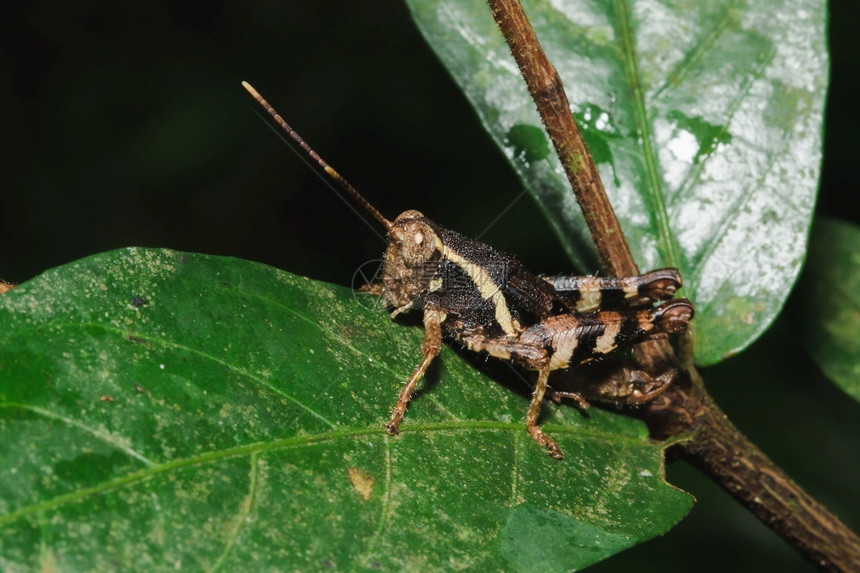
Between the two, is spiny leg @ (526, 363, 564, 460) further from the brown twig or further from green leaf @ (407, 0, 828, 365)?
green leaf @ (407, 0, 828, 365)

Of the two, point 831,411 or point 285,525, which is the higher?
point 831,411

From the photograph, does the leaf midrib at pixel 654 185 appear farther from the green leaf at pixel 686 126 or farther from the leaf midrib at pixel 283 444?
the leaf midrib at pixel 283 444

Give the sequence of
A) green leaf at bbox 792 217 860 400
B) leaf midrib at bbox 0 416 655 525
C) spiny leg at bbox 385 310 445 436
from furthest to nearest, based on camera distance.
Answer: green leaf at bbox 792 217 860 400 < spiny leg at bbox 385 310 445 436 < leaf midrib at bbox 0 416 655 525

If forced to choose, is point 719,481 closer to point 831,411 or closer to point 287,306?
point 287,306

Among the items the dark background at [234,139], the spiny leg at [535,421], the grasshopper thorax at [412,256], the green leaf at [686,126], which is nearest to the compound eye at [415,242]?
the grasshopper thorax at [412,256]

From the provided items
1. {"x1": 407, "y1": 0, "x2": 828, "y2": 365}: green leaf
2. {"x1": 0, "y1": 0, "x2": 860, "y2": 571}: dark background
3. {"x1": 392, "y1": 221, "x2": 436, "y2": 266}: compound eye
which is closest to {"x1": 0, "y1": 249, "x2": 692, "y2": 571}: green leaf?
{"x1": 392, "y1": 221, "x2": 436, "y2": 266}: compound eye

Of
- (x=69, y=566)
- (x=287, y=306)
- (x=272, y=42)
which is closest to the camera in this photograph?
(x=69, y=566)

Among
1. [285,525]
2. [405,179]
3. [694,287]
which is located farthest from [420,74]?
[285,525]
